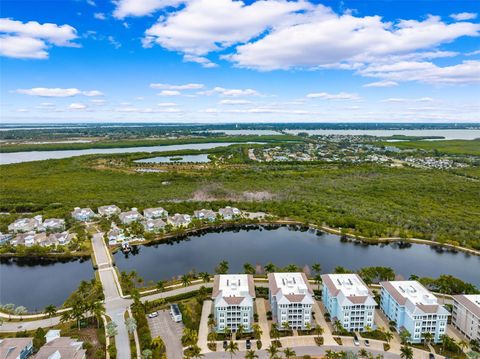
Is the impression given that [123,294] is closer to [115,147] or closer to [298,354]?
[298,354]

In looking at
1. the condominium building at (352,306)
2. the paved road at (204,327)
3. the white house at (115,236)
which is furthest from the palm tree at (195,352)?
the white house at (115,236)

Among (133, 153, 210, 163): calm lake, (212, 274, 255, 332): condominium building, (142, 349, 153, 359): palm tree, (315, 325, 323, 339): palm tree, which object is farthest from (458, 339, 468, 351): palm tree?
(133, 153, 210, 163): calm lake

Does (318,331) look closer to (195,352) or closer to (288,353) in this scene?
(288,353)

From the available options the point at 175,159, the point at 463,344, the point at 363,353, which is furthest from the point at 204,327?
the point at 175,159

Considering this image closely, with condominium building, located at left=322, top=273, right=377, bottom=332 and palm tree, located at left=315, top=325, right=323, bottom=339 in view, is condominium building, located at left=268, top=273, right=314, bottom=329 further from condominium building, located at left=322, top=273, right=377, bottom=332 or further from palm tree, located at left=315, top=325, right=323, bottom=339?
condominium building, located at left=322, top=273, right=377, bottom=332

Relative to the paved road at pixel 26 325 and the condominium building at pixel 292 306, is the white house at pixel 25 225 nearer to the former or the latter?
the paved road at pixel 26 325

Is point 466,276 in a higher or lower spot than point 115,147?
lower

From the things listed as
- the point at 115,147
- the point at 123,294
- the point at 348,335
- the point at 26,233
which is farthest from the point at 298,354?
the point at 115,147
